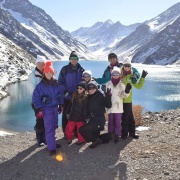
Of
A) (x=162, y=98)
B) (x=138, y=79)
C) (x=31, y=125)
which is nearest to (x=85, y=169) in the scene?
(x=138, y=79)

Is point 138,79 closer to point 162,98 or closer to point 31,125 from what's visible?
point 31,125

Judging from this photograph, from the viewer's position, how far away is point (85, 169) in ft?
28.4

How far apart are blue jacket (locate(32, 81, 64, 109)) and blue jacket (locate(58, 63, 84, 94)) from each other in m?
1.14

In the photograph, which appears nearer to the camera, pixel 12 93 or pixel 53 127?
pixel 53 127

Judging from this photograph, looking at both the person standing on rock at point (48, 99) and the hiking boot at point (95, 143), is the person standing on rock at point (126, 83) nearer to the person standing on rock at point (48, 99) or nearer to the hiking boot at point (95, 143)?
the hiking boot at point (95, 143)

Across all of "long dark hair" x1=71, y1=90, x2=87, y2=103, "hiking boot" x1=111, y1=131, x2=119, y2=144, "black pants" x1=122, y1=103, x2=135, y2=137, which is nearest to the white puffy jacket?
"black pants" x1=122, y1=103, x2=135, y2=137

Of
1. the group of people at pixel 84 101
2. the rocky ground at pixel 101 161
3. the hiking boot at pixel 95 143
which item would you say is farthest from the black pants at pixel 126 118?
the hiking boot at pixel 95 143

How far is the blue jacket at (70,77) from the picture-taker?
11141 mm

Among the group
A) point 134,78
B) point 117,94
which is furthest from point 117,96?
point 134,78

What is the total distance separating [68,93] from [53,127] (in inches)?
61.5

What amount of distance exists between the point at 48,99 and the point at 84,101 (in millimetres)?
1351

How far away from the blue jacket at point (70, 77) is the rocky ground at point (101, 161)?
2110mm

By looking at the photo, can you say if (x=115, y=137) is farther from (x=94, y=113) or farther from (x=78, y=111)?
(x=78, y=111)

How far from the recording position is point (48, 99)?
9.89 metres
